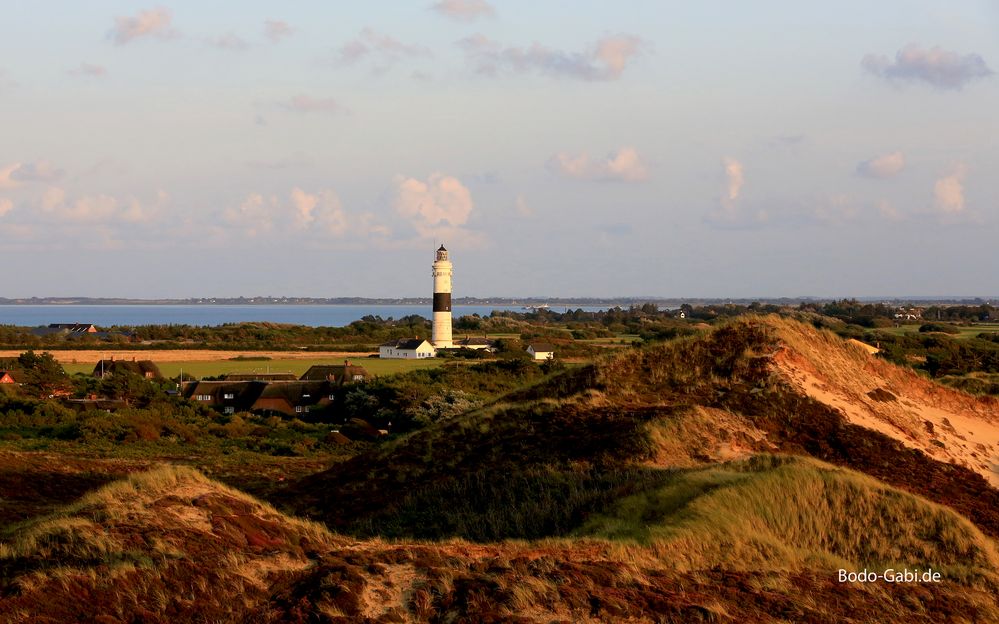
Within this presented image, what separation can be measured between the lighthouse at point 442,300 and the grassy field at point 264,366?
9.26m

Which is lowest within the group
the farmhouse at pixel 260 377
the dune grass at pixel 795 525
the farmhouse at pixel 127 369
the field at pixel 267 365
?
the field at pixel 267 365

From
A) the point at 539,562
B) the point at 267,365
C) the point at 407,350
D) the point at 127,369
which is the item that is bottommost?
the point at 267,365

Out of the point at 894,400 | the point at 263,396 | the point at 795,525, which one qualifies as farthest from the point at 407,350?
the point at 795,525

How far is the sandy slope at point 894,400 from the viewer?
74.7 ft

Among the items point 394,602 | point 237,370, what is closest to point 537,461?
point 394,602

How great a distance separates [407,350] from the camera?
308 ft

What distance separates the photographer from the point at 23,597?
9891mm

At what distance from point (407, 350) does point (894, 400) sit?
71.2 m

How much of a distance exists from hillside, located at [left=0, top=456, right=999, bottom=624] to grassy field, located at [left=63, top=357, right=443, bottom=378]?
56.4m

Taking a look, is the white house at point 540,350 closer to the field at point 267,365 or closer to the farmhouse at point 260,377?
the field at point 267,365

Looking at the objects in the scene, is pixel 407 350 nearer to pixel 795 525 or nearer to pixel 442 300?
pixel 442 300

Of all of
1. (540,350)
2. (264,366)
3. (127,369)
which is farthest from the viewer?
(540,350)

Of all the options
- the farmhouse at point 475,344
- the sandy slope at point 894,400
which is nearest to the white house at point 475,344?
the farmhouse at point 475,344

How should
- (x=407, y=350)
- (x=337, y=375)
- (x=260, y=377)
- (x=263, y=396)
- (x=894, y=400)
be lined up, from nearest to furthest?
1. (x=894, y=400)
2. (x=263, y=396)
3. (x=337, y=375)
4. (x=260, y=377)
5. (x=407, y=350)
